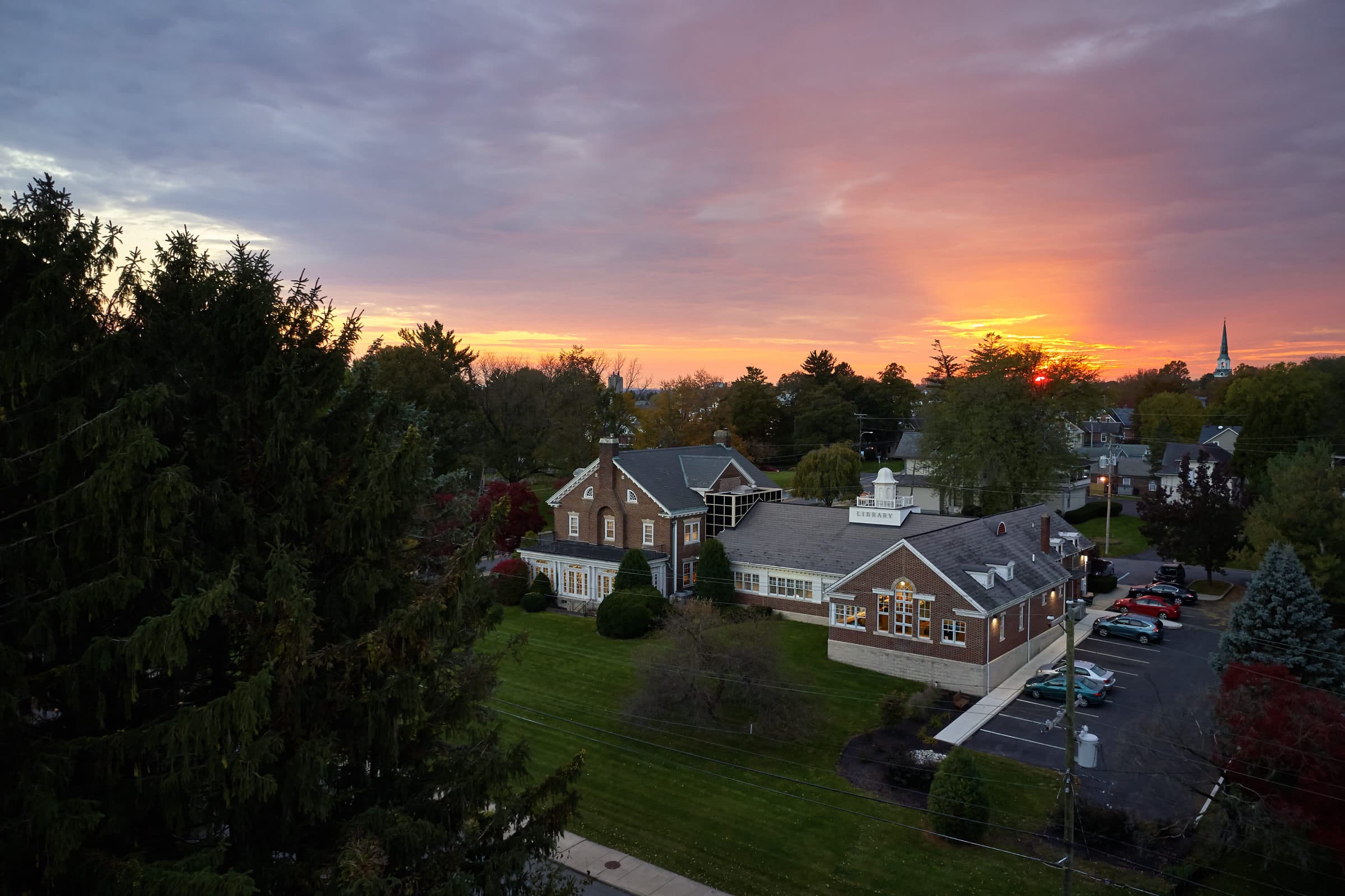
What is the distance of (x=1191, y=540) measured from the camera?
46.1 metres

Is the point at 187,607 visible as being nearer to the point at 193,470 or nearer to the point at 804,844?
the point at 193,470

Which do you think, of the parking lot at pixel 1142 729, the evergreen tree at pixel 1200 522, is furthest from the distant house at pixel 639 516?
the evergreen tree at pixel 1200 522

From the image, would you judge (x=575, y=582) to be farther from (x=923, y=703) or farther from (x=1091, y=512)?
(x=1091, y=512)

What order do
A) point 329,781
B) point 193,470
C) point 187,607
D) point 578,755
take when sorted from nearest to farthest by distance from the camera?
point 187,607 → point 193,470 → point 329,781 → point 578,755

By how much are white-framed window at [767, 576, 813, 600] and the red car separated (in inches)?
631

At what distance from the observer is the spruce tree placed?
8.91m

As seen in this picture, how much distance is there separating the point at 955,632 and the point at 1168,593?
19.2m

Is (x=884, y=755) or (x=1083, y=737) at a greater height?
(x=1083, y=737)

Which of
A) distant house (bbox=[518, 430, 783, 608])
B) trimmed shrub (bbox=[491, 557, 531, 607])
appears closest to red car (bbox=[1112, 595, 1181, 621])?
distant house (bbox=[518, 430, 783, 608])

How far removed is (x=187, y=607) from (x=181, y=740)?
155cm

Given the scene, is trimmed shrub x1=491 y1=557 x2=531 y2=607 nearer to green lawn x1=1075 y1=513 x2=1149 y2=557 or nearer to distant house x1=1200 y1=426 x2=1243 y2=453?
green lawn x1=1075 y1=513 x2=1149 y2=557

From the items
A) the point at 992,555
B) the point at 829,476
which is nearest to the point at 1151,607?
the point at 992,555

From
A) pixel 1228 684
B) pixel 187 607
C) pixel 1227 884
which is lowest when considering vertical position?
pixel 1227 884

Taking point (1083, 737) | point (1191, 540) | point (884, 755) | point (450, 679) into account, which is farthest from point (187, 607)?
point (1191, 540)
